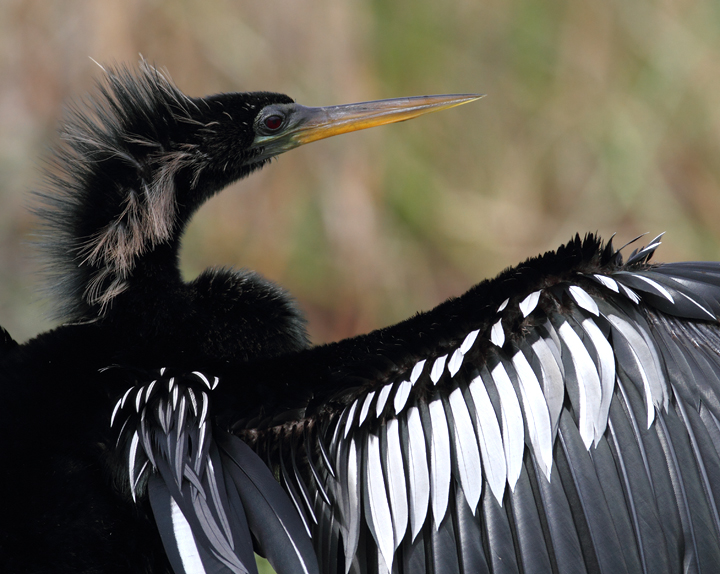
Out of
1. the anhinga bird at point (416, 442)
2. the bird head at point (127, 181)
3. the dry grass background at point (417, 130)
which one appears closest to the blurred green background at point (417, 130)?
the dry grass background at point (417, 130)

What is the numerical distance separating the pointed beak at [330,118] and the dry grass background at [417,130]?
305cm

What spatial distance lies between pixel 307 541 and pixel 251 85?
4277mm

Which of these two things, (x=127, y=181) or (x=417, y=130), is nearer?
(x=127, y=181)

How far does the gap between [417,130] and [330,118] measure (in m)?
3.77

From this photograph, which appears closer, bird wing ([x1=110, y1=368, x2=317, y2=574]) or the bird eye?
bird wing ([x1=110, y1=368, x2=317, y2=574])

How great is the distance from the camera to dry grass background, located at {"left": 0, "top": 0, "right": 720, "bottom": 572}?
5246mm

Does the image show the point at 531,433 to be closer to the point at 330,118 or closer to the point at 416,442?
the point at 416,442

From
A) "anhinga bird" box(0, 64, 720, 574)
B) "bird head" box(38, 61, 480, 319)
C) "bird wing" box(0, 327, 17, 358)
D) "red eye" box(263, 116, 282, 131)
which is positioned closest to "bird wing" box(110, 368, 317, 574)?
"anhinga bird" box(0, 64, 720, 574)

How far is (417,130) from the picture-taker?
6238 millimetres

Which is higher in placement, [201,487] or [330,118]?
[330,118]

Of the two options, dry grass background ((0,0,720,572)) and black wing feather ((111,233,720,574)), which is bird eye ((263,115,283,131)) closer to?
black wing feather ((111,233,720,574))

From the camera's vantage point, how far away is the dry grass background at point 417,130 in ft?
17.2

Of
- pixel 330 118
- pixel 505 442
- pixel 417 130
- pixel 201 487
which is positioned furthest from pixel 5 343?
pixel 417 130

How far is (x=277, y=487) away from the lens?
180cm
